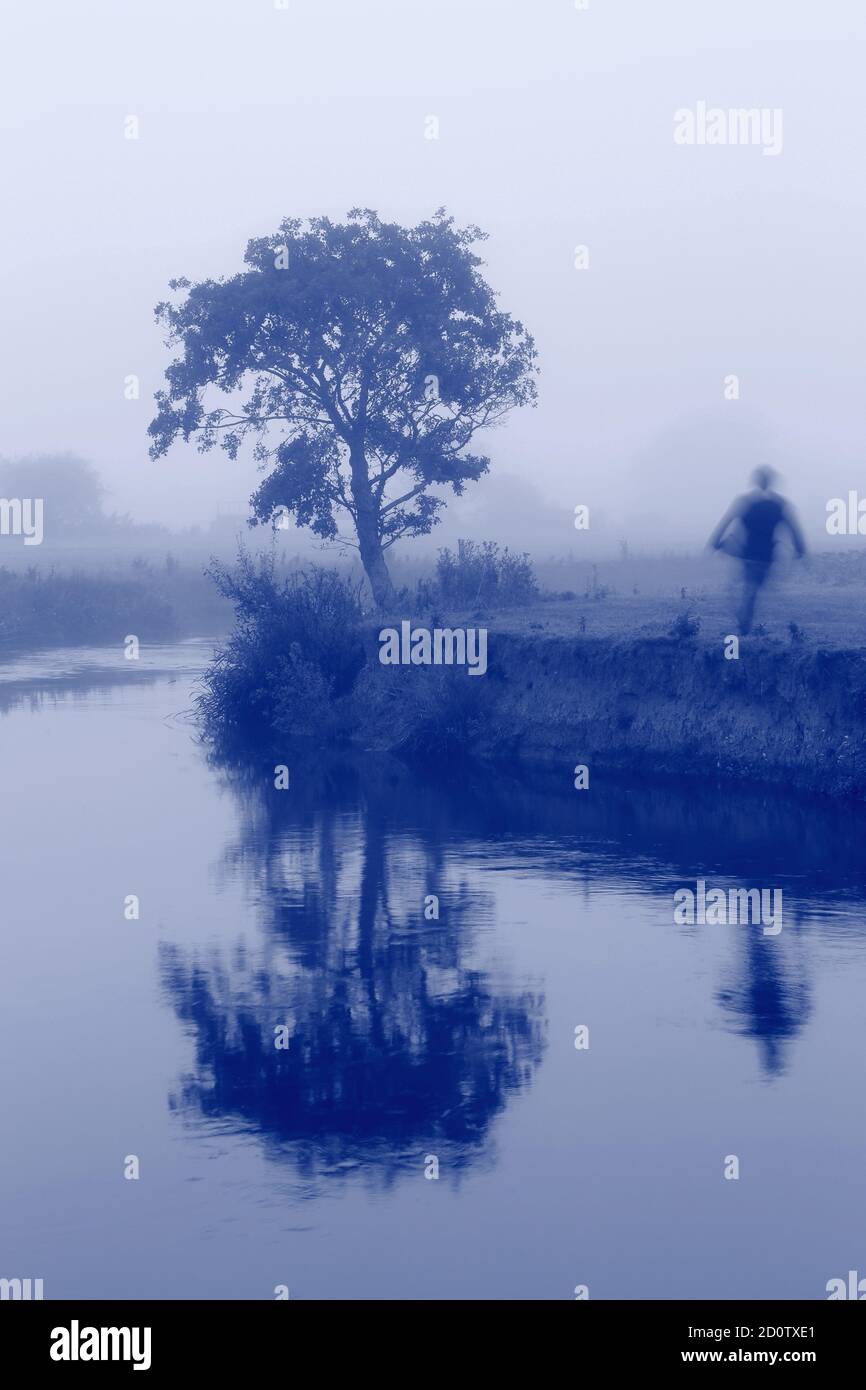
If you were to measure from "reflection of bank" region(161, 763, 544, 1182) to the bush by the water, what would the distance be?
10.4 meters

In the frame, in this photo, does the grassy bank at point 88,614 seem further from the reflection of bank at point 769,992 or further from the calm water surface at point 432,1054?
the reflection of bank at point 769,992

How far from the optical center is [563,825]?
20.7 m

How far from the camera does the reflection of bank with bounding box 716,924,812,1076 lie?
12289 millimetres

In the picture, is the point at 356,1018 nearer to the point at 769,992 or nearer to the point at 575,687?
the point at 769,992

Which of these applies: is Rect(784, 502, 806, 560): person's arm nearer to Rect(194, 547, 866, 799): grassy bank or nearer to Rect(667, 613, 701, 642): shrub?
Rect(194, 547, 866, 799): grassy bank

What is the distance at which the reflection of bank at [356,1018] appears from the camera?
416 inches

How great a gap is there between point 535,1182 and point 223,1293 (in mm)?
2065

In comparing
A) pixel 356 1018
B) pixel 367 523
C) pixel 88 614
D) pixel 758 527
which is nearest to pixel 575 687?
pixel 758 527

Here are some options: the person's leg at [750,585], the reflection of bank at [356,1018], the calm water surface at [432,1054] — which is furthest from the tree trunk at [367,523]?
the reflection of bank at [356,1018]

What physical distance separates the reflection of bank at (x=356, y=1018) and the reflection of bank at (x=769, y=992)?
5.04ft

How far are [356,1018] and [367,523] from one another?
28.4m

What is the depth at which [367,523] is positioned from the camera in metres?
40.5

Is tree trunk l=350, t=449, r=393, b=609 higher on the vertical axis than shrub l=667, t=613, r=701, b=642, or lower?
higher

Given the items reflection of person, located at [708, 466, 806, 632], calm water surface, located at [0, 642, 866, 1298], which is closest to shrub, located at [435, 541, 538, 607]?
reflection of person, located at [708, 466, 806, 632]
